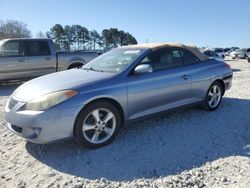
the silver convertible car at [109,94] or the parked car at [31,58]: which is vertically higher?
the parked car at [31,58]

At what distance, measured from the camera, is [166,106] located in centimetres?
560

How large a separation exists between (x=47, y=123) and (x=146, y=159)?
144 centimetres

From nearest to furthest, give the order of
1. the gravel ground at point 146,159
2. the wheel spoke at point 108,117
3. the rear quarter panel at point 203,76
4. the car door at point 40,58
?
the gravel ground at point 146,159
the wheel spoke at point 108,117
the rear quarter panel at point 203,76
the car door at point 40,58

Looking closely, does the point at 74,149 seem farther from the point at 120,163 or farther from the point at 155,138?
the point at 155,138

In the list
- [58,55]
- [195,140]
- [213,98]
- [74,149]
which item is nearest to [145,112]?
[195,140]

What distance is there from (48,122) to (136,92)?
59.9 inches

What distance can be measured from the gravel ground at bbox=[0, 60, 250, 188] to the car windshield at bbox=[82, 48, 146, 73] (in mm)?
1113

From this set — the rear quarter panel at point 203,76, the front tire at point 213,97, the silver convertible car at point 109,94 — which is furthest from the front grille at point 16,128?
the front tire at point 213,97

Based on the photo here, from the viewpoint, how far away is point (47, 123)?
4.27 m

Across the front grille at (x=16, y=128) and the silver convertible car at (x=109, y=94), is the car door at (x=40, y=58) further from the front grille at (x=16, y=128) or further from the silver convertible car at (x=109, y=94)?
the front grille at (x=16, y=128)

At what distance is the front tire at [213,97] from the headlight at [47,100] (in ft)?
10.5

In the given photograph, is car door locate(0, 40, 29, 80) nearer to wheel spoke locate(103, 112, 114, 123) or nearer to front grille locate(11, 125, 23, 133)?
front grille locate(11, 125, 23, 133)

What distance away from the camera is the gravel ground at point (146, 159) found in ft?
12.7

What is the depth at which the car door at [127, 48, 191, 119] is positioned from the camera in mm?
5102
